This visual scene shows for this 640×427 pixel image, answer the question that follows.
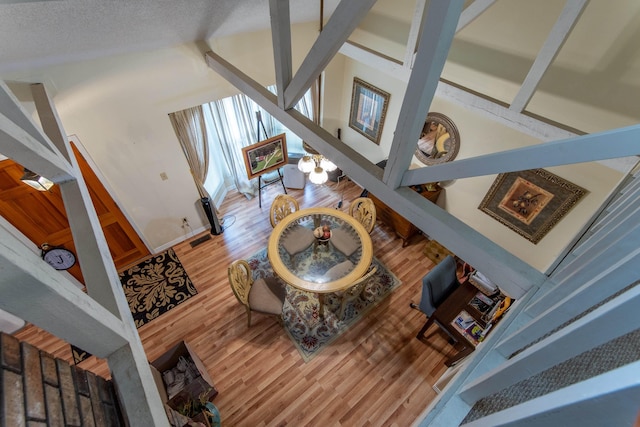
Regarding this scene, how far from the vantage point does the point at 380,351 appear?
329cm

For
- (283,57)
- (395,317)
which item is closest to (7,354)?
(283,57)

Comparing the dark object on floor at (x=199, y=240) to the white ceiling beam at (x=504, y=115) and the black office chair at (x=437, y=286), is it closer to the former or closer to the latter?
the black office chair at (x=437, y=286)

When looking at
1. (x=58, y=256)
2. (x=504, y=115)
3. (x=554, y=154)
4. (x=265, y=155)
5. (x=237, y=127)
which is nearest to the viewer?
(x=554, y=154)

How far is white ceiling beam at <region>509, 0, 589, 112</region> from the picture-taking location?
5.43 feet

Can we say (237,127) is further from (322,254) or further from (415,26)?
(415,26)

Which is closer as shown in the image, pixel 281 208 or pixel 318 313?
pixel 318 313

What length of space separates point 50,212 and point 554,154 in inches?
176

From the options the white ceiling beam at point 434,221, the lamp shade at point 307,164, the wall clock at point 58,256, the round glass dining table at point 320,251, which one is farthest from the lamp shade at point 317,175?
the wall clock at point 58,256

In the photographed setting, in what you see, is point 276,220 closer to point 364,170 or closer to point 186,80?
point 186,80

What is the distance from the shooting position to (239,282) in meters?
3.12

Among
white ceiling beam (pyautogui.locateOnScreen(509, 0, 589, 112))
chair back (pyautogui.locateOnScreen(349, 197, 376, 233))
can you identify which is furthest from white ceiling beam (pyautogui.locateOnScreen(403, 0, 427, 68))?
chair back (pyautogui.locateOnScreen(349, 197, 376, 233))

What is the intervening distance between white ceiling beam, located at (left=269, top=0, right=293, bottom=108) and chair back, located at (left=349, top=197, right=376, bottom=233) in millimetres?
2323

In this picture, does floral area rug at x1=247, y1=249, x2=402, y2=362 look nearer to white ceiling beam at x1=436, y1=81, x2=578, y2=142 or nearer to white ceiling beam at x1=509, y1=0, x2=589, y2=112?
white ceiling beam at x1=436, y1=81, x2=578, y2=142

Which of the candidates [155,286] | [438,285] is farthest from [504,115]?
[155,286]
